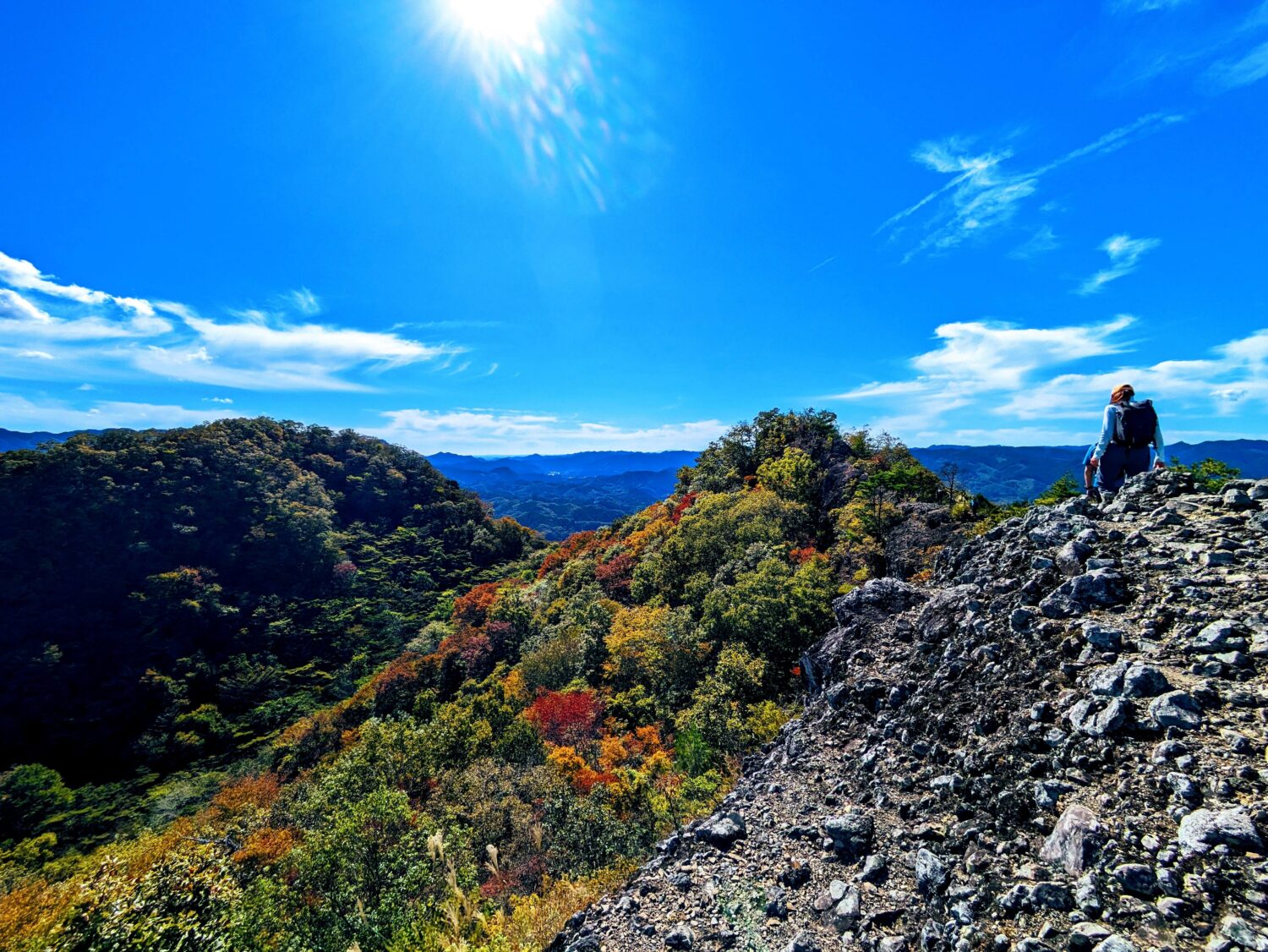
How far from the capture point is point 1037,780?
20.3 feet

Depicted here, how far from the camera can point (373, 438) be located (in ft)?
481

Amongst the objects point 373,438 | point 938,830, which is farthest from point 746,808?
point 373,438

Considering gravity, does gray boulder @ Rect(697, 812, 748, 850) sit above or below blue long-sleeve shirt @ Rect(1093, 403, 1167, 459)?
below

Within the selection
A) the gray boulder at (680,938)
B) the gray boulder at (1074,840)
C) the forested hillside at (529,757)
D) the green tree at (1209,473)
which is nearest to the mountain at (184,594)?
the forested hillside at (529,757)

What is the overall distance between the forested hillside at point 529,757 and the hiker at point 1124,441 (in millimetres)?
10565

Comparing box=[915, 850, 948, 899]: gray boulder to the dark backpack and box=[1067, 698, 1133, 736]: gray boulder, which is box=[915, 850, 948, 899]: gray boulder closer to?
box=[1067, 698, 1133, 736]: gray boulder

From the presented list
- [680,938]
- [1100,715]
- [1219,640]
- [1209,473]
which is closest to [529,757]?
[680,938]

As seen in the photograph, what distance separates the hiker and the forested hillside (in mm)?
10565

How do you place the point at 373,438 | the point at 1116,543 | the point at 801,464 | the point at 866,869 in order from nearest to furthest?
the point at 866,869
the point at 1116,543
the point at 801,464
the point at 373,438

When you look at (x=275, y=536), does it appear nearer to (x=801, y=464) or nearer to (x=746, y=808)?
(x=801, y=464)

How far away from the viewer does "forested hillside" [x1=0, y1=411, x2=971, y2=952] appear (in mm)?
13422

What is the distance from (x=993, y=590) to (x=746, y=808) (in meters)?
6.14

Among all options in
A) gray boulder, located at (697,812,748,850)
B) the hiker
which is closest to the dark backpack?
the hiker

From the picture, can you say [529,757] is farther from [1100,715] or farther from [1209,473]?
[1209,473]
